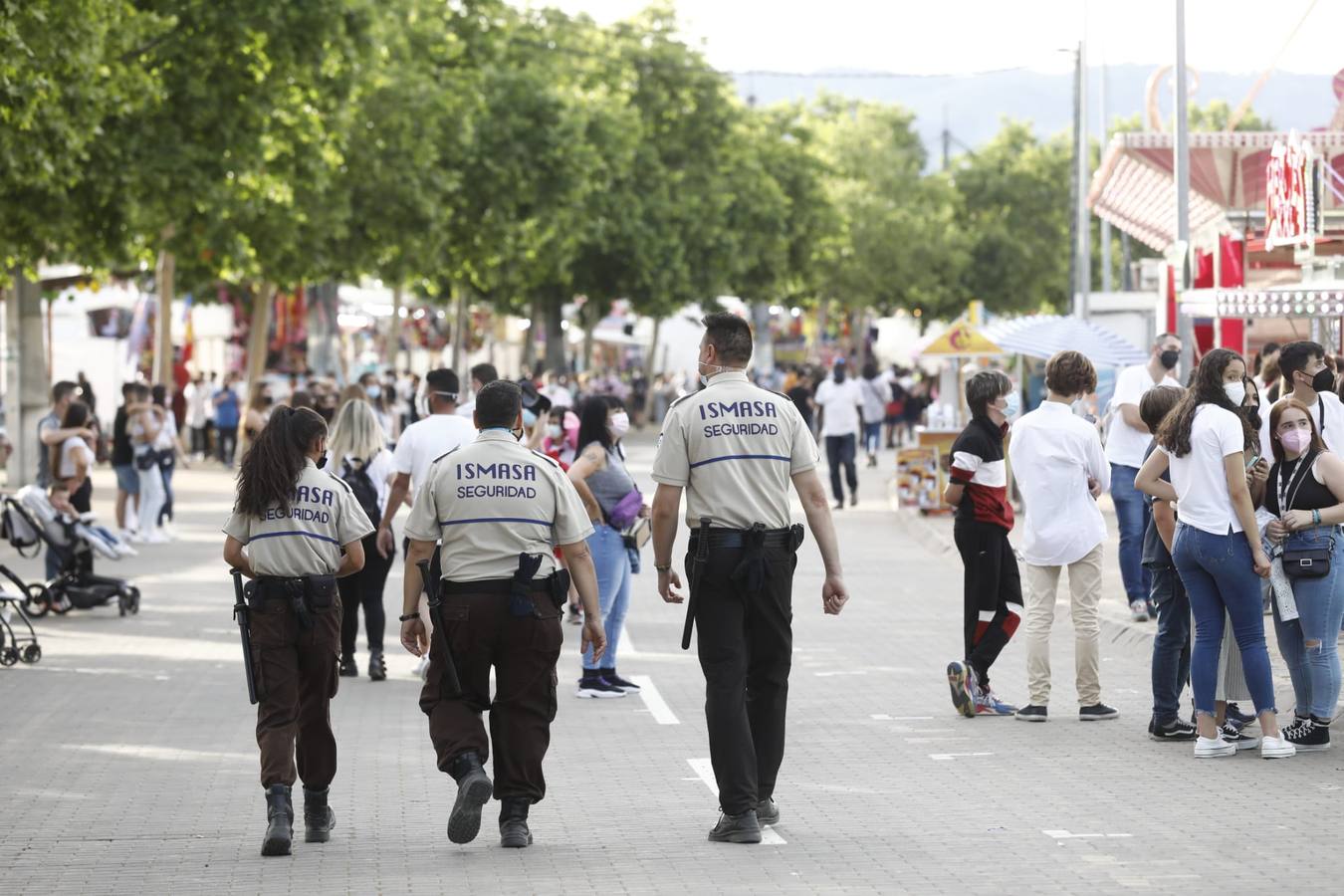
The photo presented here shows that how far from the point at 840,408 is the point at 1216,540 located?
17291mm

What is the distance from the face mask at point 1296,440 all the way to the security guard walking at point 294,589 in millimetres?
4208

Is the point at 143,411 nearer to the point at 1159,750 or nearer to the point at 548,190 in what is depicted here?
the point at 1159,750

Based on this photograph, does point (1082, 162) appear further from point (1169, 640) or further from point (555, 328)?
point (1169, 640)

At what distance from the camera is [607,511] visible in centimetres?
1244

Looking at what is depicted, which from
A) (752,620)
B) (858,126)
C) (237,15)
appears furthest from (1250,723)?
(858,126)

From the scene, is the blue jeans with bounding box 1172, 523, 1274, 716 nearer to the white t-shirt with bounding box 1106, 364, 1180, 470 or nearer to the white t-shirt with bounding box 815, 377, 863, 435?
the white t-shirt with bounding box 1106, 364, 1180, 470

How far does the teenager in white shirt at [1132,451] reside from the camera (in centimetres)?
1494

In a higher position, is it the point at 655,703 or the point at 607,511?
the point at 607,511

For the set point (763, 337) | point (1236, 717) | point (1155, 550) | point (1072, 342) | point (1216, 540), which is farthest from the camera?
point (763, 337)

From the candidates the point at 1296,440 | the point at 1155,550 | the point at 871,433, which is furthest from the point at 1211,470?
the point at 871,433

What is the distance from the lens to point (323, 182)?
1157 inches

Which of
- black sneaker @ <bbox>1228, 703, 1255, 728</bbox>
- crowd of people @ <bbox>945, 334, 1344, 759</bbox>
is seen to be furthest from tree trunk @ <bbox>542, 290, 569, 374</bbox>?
black sneaker @ <bbox>1228, 703, 1255, 728</bbox>

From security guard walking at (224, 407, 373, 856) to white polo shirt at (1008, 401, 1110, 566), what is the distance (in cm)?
397

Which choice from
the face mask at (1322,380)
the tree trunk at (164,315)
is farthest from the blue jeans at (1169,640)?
the tree trunk at (164,315)
